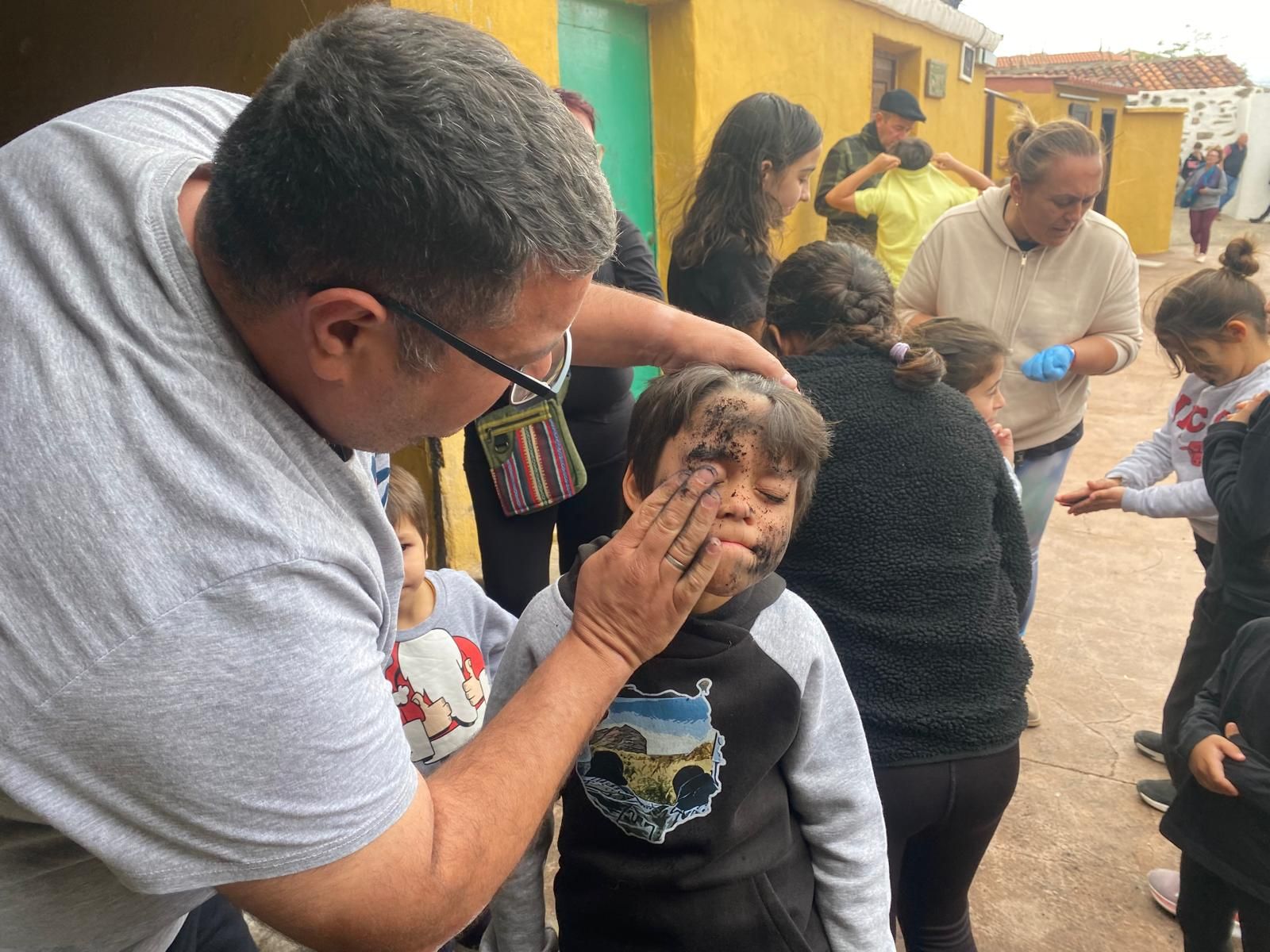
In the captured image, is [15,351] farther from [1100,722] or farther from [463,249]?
[1100,722]

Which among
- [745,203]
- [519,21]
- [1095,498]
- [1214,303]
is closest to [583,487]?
[745,203]

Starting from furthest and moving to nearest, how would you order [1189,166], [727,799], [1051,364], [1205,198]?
[1189,166] → [1205,198] → [1051,364] → [727,799]

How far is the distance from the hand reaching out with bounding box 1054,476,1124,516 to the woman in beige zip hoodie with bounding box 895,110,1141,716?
27 cm

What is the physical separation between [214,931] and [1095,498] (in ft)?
9.26

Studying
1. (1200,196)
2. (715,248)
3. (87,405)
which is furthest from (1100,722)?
(1200,196)

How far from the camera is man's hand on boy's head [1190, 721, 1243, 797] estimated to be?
1.99m

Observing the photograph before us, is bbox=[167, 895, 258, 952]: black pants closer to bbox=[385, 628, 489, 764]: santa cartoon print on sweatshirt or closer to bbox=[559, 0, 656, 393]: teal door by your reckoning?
bbox=[385, 628, 489, 764]: santa cartoon print on sweatshirt

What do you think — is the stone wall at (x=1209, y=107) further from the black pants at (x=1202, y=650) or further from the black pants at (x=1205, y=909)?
the black pants at (x=1205, y=909)

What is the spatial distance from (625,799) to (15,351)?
3.50 ft

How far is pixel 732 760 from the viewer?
1.49 metres

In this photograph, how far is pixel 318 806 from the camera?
0.94 meters

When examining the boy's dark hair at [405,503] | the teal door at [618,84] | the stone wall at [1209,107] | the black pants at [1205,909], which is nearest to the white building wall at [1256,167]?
the stone wall at [1209,107]

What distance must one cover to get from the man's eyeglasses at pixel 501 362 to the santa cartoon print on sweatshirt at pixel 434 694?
2.99ft

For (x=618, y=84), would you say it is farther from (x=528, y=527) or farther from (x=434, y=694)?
(x=434, y=694)
